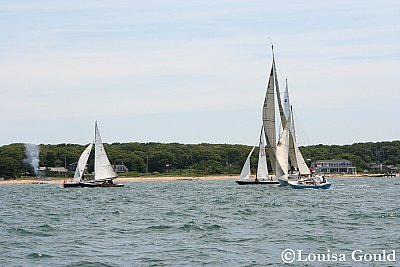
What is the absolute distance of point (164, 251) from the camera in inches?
1141

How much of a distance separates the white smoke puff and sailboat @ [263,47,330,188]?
237ft

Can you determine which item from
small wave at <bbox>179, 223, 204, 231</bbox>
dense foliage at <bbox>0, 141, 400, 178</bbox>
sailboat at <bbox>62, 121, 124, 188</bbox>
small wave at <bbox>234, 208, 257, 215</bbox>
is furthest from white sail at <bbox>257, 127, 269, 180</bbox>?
small wave at <bbox>179, 223, 204, 231</bbox>

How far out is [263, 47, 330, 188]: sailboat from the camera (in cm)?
8456

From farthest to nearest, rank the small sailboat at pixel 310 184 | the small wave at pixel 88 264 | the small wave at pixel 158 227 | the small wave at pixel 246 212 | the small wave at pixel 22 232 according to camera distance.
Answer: the small sailboat at pixel 310 184
the small wave at pixel 246 212
the small wave at pixel 158 227
the small wave at pixel 22 232
the small wave at pixel 88 264

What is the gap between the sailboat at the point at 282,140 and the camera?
3329 inches

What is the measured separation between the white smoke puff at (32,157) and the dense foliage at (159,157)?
0.84 metres

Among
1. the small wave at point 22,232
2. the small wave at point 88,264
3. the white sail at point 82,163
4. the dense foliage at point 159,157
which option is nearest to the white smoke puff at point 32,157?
the dense foliage at point 159,157

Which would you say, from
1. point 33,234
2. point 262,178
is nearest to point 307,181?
point 262,178

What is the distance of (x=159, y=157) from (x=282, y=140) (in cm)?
8772

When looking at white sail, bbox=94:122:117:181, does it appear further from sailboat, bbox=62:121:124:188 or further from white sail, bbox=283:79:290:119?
white sail, bbox=283:79:290:119

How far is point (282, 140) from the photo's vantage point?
8512 centimetres

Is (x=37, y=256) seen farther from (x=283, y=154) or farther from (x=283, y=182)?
(x=283, y=154)

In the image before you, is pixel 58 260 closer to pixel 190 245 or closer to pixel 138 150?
pixel 190 245

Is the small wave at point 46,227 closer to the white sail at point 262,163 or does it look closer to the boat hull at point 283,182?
the boat hull at point 283,182
